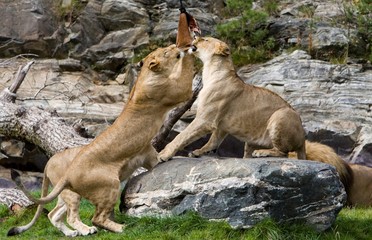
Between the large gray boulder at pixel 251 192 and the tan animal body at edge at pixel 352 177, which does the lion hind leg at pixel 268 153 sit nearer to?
the large gray boulder at pixel 251 192

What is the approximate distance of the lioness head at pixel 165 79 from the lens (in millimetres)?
9656

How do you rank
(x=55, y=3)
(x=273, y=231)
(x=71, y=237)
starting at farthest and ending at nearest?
(x=55, y=3) < (x=71, y=237) < (x=273, y=231)

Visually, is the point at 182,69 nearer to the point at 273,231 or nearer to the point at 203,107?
the point at 203,107

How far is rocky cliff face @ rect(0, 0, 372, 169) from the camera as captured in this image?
56.1 ft

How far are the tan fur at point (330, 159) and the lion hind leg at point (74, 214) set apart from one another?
13.1 feet

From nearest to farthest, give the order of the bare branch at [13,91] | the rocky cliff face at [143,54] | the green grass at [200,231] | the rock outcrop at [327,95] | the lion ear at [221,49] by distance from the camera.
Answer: the green grass at [200,231], the lion ear at [221,49], the bare branch at [13,91], the rock outcrop at [327,95], the rocky cliff face at [143,54]

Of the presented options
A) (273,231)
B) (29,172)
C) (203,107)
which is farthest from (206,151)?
(29,172)

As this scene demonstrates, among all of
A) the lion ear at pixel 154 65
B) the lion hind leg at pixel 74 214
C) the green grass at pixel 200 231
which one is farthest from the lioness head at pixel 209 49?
the lion hind leg at pixel 74 214

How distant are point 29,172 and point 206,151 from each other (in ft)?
29.2

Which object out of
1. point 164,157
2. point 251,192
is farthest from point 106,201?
point 251,192

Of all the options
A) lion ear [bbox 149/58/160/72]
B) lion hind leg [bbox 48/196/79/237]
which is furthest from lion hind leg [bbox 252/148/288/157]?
lion hind leg [bbox 48/196/79/237]

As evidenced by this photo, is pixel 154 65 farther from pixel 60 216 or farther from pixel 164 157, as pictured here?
pixel 60 216

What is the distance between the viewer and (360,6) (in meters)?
19.7

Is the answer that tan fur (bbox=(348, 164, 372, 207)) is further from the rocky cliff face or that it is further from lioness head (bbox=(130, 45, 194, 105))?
lioness head (bbox=(130, 45, 194, 105))
